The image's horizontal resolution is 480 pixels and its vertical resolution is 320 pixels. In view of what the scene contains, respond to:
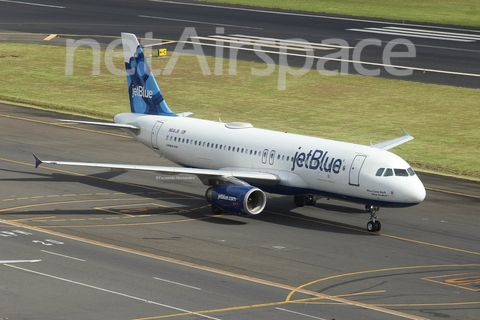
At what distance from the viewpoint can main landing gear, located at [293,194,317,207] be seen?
5403cm

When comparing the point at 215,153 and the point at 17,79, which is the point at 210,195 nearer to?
the point at 215,153

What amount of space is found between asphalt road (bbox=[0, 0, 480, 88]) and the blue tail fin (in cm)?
3933

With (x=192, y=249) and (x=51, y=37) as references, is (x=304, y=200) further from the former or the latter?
(x=51, y=37)

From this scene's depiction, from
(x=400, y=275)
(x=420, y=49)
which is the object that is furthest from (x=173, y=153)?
(x=420, y=49)

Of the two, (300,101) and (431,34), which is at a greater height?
(431,34)

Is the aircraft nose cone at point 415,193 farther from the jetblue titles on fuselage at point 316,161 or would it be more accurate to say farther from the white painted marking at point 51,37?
the white painted marking at point 51,37

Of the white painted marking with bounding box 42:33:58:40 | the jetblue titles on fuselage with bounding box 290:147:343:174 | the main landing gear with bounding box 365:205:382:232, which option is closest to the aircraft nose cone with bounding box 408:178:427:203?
the main landing gear with bounding box 365:205:382:232

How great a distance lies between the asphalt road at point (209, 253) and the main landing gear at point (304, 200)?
58 cm

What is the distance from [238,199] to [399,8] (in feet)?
304

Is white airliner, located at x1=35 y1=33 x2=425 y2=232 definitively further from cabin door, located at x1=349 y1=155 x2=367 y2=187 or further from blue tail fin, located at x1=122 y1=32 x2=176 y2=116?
blue tail fin, located at x1=122 y1=32 x2=176 y2=116

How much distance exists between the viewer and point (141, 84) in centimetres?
6034

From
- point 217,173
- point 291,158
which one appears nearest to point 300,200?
point 291,158

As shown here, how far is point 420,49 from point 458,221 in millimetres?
57196

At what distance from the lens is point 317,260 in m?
44.3
